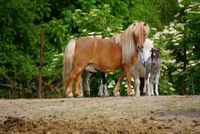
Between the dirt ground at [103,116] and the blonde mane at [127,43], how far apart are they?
2841 mm

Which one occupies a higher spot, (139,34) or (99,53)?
(139,34)

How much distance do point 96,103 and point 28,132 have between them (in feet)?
13.7

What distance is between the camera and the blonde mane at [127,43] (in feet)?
59.2

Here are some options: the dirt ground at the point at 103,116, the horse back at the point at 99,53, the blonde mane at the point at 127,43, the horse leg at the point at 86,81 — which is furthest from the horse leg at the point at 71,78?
the dirt ground at the point at 103,116

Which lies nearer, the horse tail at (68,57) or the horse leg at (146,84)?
the horse tail at (68,57)

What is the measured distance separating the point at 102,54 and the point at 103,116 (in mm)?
6151

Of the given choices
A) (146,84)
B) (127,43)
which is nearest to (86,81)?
(146,84)

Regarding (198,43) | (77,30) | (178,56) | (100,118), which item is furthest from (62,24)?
(100,118)

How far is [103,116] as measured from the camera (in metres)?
12.3

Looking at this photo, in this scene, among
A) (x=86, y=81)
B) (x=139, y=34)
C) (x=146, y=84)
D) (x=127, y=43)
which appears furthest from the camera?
(x=86, y=81)

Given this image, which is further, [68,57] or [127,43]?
[127,43]

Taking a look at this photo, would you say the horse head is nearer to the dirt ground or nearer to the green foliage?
the green foliage

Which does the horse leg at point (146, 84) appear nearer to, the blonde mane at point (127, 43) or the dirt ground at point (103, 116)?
the blonde mane at point (127, 43)

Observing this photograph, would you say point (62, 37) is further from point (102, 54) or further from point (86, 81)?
point (102, 54)
